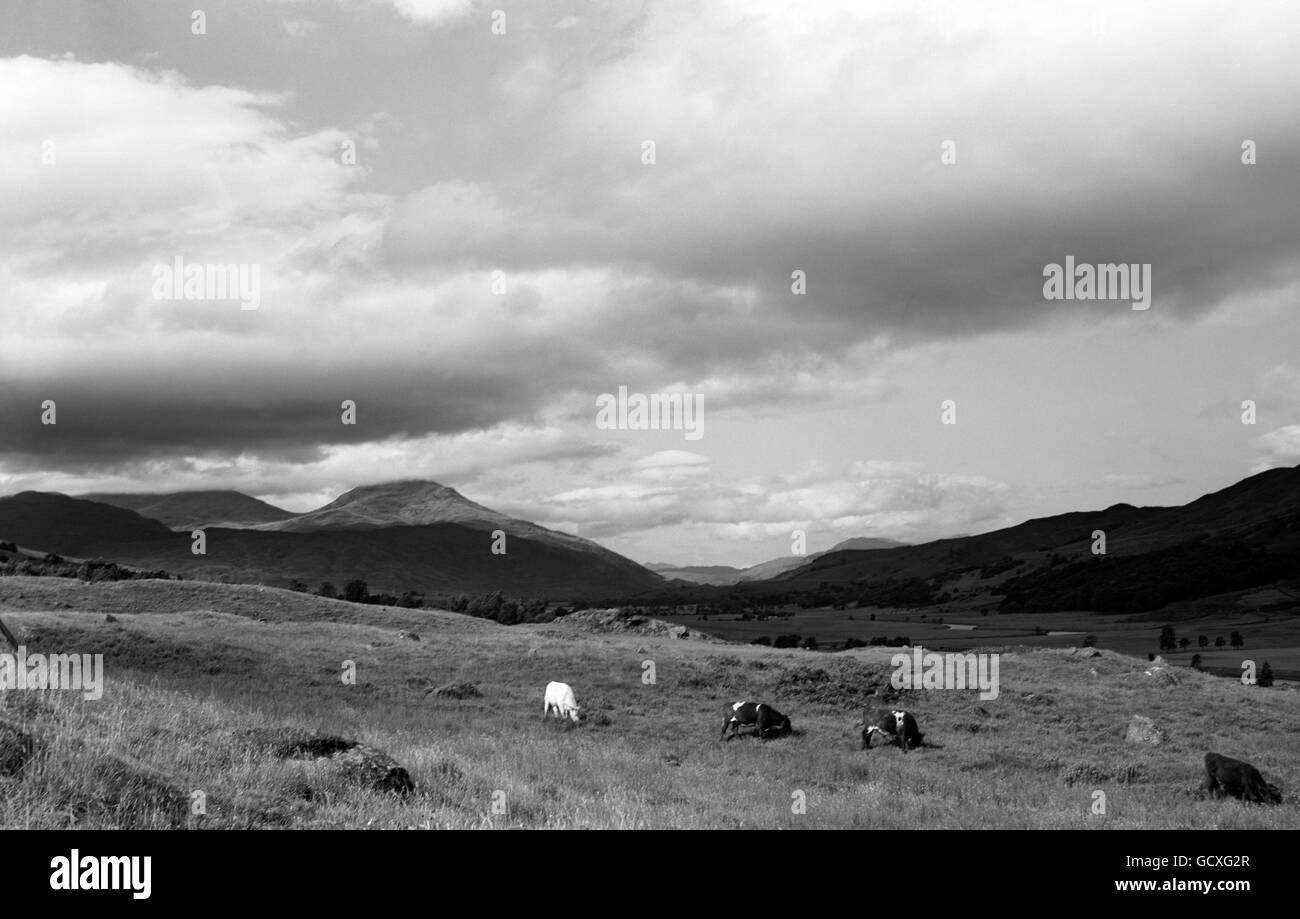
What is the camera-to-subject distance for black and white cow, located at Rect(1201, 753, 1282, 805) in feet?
71.8

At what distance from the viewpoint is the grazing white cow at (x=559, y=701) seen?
30.9m

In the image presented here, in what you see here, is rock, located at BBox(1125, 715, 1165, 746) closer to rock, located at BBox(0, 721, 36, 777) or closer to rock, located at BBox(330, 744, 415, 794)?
rock, located at BBox(330, 744, 415, 794)

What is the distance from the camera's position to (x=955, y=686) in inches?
1532

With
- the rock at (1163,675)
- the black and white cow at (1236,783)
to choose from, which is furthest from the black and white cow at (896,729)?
the rock at (1163,675)

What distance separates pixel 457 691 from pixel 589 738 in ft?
31.1

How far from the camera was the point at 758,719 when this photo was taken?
2905cm

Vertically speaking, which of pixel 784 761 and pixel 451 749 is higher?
pixel 451 749

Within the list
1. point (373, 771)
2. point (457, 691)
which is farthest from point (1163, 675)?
point (373, 771)

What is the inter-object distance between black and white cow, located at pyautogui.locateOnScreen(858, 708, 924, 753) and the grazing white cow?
366 inches

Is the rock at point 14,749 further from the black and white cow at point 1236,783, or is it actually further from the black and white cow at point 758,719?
the black and white cow at point 1236,783
